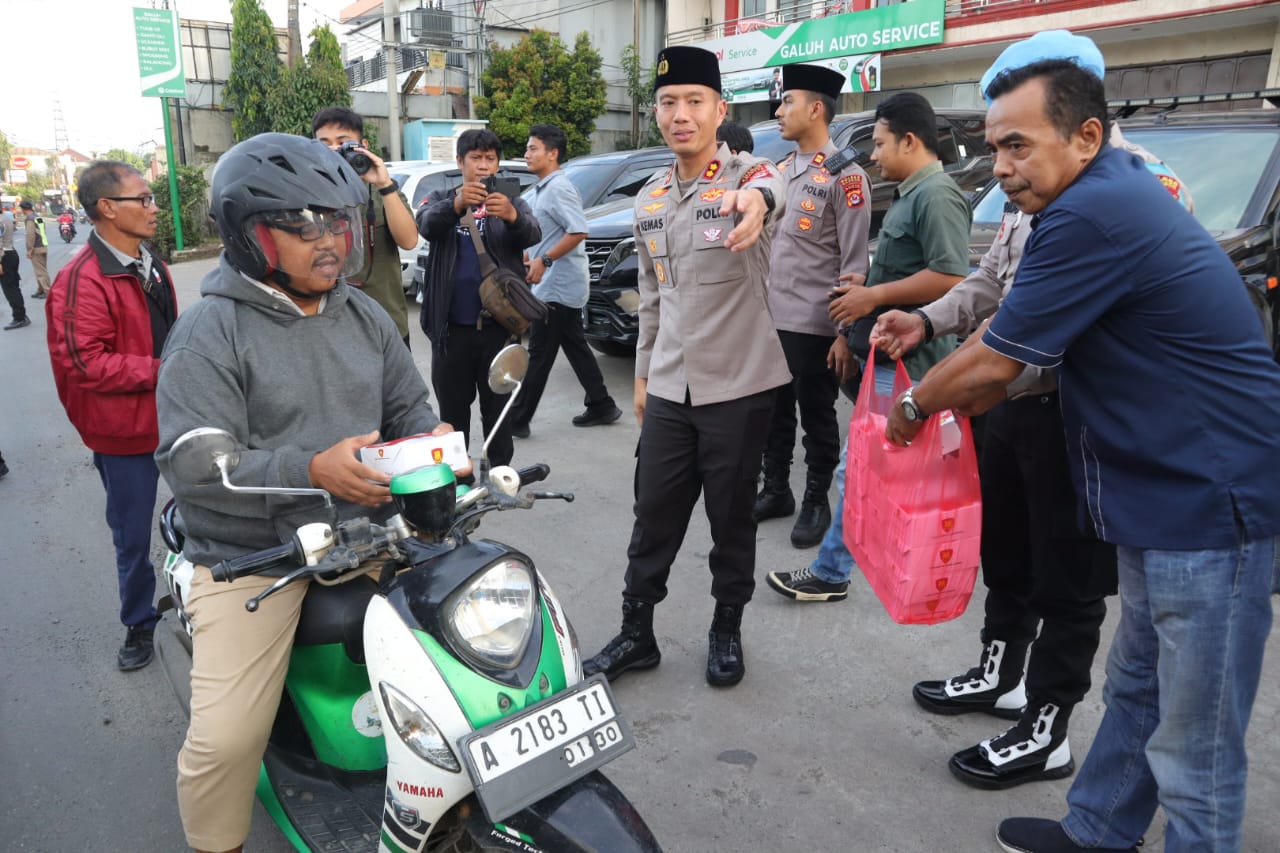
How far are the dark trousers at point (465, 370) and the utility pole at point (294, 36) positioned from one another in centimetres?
2462

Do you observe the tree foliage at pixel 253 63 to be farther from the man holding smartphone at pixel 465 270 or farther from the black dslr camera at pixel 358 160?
the black dslr camera at pixel 358 160

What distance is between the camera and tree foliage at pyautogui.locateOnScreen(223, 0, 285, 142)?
80.1 feet

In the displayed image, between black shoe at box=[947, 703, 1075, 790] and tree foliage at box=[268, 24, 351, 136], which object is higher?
tree foliage at box=[268, 24, 351, 136]

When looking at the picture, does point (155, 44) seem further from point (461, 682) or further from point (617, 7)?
point (461, 682)

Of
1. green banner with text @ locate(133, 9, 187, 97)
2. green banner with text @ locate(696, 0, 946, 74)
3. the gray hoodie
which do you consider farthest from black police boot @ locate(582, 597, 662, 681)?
green banner with text @ locate(133, 9, 187, 97)

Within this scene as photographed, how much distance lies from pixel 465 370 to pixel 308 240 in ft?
9.17

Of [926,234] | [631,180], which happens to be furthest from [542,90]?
[926,234]

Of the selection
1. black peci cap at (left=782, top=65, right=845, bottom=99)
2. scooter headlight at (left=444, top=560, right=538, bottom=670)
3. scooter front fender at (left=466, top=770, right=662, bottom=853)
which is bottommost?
scooter front fender at (left=466, top=770, right=662, bottom=853)

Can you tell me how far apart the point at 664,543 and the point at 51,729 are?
7.34 feet

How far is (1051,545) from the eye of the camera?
8.45ft

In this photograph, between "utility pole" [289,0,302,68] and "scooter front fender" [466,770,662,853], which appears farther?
"utility pole" [289,0,302,68]

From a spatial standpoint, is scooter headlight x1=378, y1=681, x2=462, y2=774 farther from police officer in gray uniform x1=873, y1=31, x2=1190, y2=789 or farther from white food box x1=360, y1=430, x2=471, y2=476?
police officer in gray uniform x1=873, y1=31, x2=1190, y2=789

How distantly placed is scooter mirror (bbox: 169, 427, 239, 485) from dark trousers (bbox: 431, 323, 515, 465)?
3.00m

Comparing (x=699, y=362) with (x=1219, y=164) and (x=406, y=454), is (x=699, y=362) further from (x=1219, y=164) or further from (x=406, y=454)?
(x=1219, y=164)
